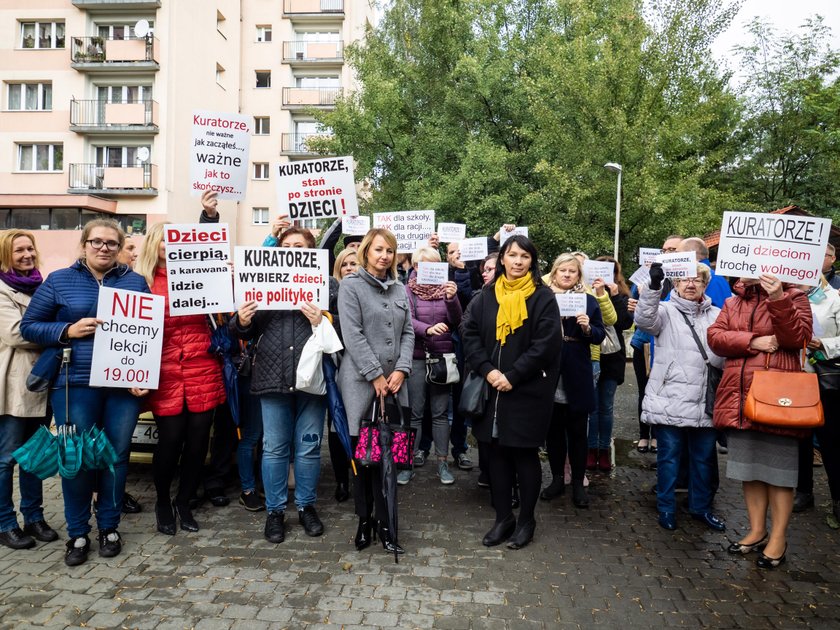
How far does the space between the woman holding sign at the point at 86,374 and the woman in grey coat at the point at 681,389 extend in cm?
409

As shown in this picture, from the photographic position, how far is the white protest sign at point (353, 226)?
23.1ft

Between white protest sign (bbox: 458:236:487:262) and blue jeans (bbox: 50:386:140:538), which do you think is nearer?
blue jeans (bbox: 50:386:140:538)

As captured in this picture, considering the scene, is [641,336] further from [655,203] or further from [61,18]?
[61,18]

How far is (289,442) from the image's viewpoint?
16.6 ft

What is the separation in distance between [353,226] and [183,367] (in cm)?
304

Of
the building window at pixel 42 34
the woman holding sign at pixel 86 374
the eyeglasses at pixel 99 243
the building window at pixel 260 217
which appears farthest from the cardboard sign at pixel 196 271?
the building window at pixel 260 217

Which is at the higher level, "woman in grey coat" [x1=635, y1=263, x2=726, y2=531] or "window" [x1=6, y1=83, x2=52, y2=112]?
"window" [x1=6, y1=83, x2=52, y2=112]

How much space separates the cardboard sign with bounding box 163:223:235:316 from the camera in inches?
189

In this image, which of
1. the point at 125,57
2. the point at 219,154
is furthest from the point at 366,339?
the point at 125,57

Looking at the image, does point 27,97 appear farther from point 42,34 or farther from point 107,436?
point 107,436

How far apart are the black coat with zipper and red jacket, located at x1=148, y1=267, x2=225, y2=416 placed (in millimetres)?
2102

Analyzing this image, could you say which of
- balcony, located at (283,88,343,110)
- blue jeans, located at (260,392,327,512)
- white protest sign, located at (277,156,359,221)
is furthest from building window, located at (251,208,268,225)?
blue jeans, located at (260,392,327,512)

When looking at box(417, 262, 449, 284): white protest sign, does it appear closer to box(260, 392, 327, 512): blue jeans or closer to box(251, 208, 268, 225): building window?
box(260, 392, 327, 512): blue jeans

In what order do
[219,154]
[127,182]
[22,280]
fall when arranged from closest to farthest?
1. [22,280]
2. [219,154]
3. [127,182]
